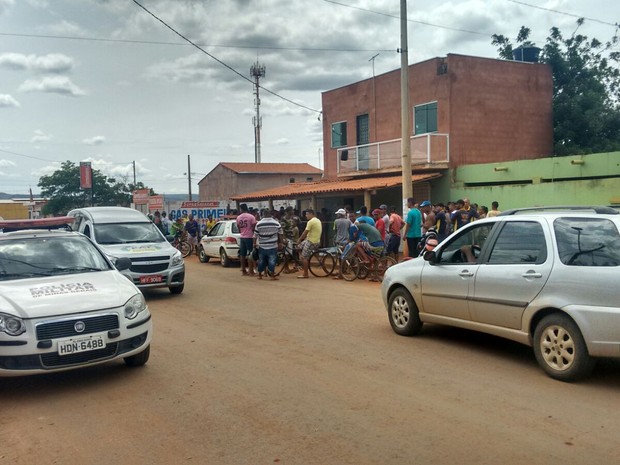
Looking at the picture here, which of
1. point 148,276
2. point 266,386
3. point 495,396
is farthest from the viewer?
point 148,276

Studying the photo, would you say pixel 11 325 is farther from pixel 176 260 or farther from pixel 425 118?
pixel 425 118

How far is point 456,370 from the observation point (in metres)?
5.82

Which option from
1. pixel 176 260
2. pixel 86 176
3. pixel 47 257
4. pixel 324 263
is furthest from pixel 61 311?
pixel 86 176

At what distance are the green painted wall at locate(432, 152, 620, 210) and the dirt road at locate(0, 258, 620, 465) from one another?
385 inches

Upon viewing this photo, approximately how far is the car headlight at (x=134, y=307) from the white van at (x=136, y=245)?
16.8 feet

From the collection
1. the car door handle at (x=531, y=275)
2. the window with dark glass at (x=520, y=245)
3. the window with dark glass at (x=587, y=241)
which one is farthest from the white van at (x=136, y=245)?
the window with dark glass at (x=587, y=241)

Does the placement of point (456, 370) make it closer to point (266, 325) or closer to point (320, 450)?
point (320, 450)

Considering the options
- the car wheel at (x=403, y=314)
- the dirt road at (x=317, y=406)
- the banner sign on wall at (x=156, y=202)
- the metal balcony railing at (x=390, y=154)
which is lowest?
the dirt road at (x=317, y=406)

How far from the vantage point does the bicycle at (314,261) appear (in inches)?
568

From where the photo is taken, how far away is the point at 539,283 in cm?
555

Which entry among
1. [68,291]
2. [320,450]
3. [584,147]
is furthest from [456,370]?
[584,147]

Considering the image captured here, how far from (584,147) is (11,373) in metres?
24.9

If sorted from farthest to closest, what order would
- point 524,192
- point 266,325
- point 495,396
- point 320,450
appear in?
point 524,192
point 266,325
point 495,396
point 320,450

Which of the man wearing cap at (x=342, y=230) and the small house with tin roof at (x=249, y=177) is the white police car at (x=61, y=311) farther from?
the small house with tin roof at (x=249, y=177)
